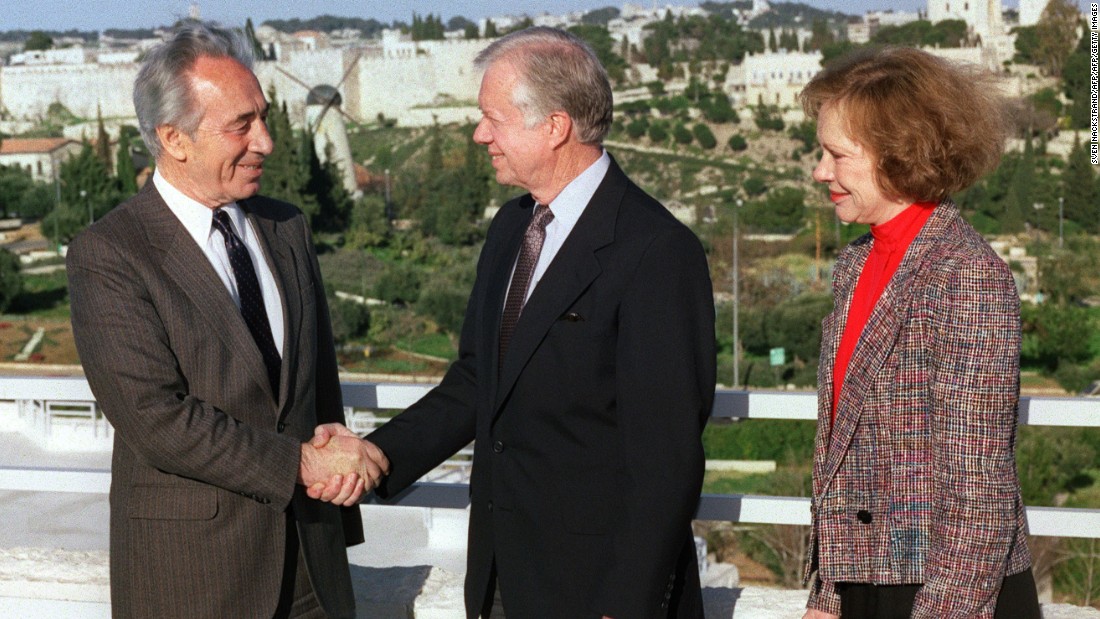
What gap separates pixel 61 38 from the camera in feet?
306

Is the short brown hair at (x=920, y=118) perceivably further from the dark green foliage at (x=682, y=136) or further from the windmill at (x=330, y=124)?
the dark green foliage at (x=682, y=136)

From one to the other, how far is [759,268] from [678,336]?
1146 inches

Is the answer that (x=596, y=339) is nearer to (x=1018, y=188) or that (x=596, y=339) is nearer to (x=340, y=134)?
(x=1018, y=188)

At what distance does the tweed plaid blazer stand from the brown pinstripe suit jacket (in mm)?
626

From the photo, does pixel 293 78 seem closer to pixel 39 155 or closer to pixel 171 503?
pixel 39 155

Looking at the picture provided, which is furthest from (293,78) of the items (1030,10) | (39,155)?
(1030,10)

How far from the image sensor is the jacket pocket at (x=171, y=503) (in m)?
1.52

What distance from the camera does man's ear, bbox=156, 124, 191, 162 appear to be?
1583 millimetres

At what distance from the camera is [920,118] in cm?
131

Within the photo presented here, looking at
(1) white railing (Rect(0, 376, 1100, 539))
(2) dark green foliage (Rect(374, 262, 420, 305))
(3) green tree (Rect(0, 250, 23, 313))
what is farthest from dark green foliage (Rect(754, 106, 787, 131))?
(1) white railing (Rect(0, 376, 1100, 539))

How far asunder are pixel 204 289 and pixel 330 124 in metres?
49.6

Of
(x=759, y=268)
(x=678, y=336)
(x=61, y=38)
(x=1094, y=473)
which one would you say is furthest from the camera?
(x=61, y=38)

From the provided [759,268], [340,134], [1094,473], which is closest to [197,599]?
[1094,473]

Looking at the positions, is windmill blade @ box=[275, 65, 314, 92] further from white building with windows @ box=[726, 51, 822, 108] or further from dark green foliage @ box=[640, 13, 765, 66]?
white building with windows @ box=[726, 51, 822, 108]
